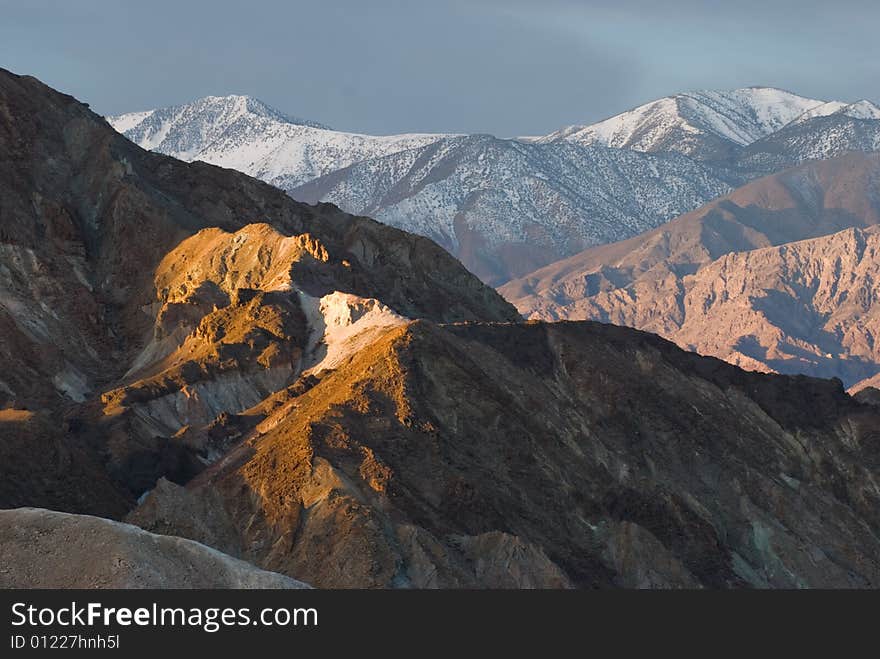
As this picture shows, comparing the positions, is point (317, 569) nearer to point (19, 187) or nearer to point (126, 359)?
point (126, 359)

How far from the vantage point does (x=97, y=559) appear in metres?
60.5

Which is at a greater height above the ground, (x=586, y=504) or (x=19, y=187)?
(x=19, y=187)

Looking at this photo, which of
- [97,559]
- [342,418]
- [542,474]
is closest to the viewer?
[97,559]

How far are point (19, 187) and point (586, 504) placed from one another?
235 feet

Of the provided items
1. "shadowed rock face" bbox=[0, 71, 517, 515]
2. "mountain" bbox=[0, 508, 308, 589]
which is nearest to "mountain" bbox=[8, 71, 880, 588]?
"mountain" bbox=[0, 508, 308, 589]

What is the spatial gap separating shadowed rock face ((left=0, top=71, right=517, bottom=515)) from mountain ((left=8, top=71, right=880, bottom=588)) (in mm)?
275

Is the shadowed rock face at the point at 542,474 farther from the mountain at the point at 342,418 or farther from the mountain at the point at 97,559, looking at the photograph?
A: the mountain at the point at 97,559

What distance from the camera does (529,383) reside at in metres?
130

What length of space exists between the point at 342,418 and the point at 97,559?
154ft

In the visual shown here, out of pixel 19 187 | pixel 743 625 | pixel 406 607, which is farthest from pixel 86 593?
pixel 19 187

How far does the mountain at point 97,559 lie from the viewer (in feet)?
197

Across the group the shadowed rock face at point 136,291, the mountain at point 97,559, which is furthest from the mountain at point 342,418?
the shadowed rock face at point 136,291

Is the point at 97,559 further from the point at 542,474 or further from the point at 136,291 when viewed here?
the point at 136,291

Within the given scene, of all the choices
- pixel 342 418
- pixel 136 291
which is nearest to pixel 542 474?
pixel 342 418
